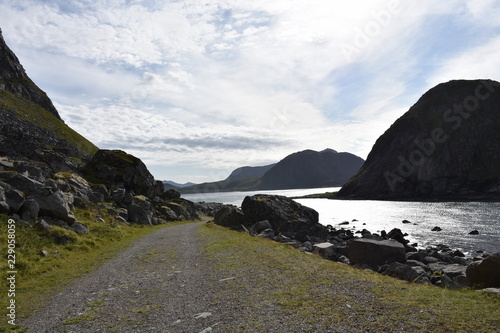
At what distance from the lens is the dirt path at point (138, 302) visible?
9141 millimetres

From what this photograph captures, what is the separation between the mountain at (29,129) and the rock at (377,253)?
3979cm

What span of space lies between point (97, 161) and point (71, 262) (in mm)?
50072

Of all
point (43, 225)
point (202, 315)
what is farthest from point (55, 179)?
point (202, 315)

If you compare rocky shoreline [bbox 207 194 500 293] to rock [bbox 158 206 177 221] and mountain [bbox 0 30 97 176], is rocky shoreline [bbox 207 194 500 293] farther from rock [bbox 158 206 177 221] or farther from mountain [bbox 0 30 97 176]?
mountain [bbox 0 30 97 176]

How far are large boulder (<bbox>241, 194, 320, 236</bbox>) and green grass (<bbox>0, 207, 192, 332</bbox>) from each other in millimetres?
22660

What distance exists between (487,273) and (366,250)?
41.2 ft

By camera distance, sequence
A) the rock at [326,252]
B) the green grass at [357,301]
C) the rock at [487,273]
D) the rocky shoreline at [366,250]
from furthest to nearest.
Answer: the rock at [326,252] < the rocky shoreline at [366,250] < the rock at [487,273] < the green grass at [357,301]

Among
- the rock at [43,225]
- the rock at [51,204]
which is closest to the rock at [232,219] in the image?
the rock at [51,204]

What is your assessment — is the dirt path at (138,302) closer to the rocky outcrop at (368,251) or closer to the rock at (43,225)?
the rock at (43,225)

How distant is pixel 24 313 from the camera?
35.0 ft

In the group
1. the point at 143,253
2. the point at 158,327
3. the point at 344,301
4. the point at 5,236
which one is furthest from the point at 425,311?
the point at 5,236

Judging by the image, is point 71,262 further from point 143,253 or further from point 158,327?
point 158,327
